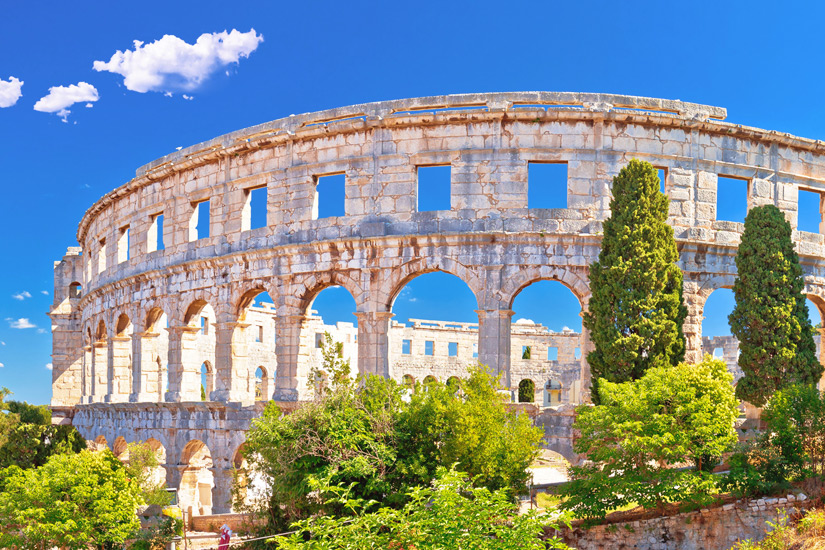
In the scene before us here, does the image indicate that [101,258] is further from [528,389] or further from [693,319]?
[528,389]

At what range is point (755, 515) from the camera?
44.6ft

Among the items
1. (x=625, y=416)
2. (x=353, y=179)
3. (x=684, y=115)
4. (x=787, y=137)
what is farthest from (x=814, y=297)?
(x=353, y=179)

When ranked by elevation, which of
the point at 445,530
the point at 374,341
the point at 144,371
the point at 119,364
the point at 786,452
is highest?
the point at 374,341

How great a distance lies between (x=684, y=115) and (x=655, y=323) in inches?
232

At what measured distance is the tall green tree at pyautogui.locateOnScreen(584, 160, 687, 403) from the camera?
17.1m

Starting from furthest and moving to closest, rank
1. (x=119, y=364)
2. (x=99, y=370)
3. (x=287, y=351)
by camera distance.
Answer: (x=99, y=370) → (x=119, y=364) → (x=287, y=351)

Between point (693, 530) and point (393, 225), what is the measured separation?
9.74 m

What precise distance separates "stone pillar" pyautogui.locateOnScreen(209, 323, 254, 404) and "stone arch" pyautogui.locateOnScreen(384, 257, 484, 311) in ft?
14.8

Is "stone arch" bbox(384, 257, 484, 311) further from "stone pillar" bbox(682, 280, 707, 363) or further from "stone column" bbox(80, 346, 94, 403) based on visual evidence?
"stone column" bbox(80, 346, 94, 403)

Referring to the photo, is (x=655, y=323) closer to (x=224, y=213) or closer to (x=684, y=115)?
(x=684, y=115)

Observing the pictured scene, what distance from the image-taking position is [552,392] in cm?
4088

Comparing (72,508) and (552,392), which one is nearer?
(72,508)

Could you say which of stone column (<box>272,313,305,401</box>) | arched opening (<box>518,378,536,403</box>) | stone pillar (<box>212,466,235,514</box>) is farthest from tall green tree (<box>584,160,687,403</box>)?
arched opening (<box>518,378,536,403</box>)

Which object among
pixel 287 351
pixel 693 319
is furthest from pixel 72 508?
pixel 693 319
